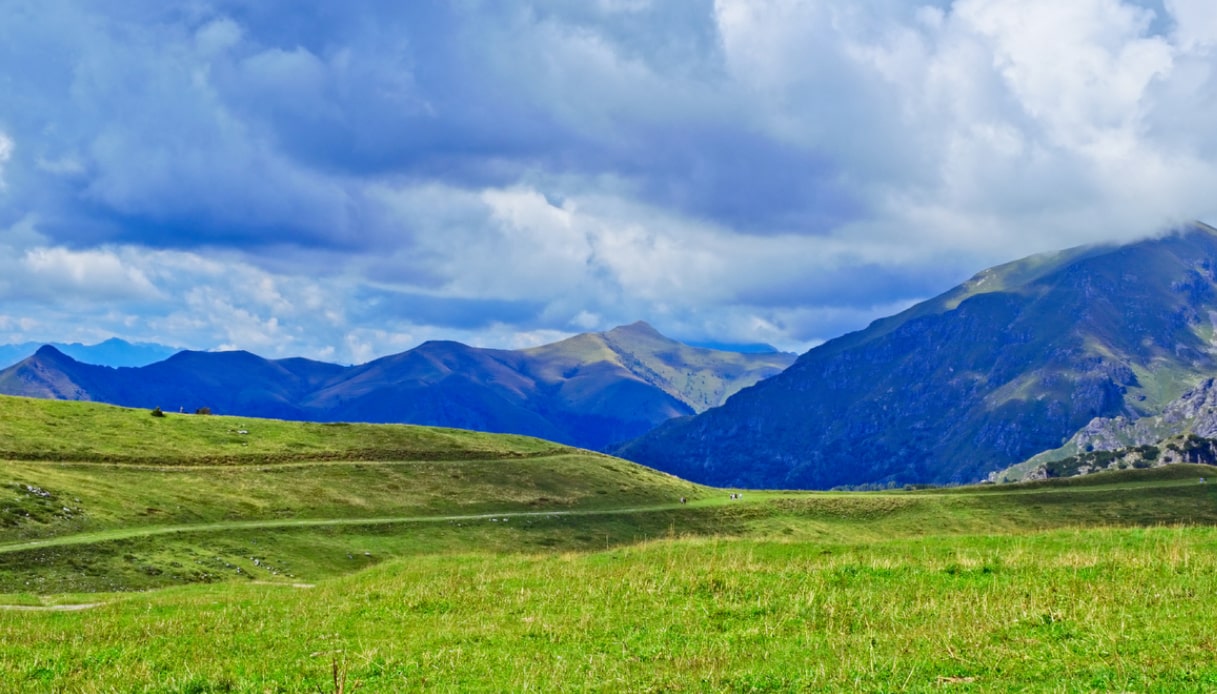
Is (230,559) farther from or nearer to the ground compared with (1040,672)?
nearer to the ground

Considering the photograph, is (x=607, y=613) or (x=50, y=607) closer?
(x=607, y=613)

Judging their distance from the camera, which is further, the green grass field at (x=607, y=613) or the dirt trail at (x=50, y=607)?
the dirt trail at (x=50, y=607)

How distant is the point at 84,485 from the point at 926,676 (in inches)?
3766

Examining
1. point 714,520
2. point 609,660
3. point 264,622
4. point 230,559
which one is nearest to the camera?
point 609,660

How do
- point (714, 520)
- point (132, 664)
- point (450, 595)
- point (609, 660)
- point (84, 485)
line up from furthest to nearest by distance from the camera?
1. point (714, 520)
2. point (84, 485)
3. point (450, 595)
4. point (132, 664)
5. point (609, 660)

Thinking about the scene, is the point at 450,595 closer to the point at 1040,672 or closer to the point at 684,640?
the point at 684,640

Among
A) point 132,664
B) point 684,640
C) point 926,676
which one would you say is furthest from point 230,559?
point 926,676

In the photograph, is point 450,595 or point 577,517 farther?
point 577,517

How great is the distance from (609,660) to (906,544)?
28763 millimetres

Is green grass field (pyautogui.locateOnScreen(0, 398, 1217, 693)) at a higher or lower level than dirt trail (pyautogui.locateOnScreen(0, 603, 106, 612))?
higher

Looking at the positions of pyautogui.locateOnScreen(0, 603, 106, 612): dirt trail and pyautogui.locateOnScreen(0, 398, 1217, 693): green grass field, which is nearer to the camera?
pyautogui.locateOnScreen(0, 398, 1217, 693): green grass field

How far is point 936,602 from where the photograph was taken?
25.0 meters

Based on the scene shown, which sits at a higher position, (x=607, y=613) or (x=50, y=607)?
(x=607, y=613)

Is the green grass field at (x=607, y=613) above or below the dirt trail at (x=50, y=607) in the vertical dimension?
above
